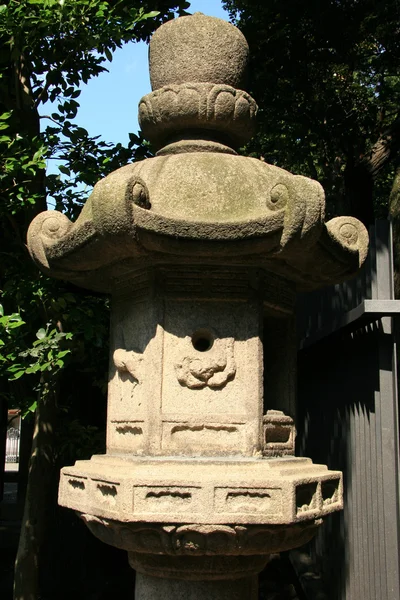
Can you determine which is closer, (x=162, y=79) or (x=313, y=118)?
(x=162, y=79)

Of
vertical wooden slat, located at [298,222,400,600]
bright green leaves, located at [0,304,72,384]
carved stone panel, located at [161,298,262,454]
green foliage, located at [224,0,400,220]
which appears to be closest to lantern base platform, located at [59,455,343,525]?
Result: carved stone panel, located at [161,298,262,454]

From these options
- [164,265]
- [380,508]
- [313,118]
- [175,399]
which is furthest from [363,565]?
[313,118]

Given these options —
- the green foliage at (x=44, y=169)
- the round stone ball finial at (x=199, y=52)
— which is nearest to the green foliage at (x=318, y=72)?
the green foliage at (x=44, y=169)

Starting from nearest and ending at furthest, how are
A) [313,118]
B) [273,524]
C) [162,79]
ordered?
[273,524], [162,79], [313,118]

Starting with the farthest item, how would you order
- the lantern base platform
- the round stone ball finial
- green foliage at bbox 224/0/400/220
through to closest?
1. green foliage at bbox 224/0/400/220
2. the round stone ball finial
3. the lantern base platform

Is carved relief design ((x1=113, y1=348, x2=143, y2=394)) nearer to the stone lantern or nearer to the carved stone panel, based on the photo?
the stone lantern

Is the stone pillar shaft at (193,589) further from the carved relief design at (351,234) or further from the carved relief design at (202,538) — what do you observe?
the carved relief design at (351,234)

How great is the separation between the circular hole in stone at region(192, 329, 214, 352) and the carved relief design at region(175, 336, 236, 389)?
0.20 ft

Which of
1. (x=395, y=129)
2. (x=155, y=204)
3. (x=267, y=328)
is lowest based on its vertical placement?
(x=267, y=328)

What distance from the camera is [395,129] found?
31.6 feet

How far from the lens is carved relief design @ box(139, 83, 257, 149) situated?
4.04 meters

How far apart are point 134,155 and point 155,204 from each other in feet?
7.93

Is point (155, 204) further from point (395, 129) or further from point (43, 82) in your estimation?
point (395, 129)

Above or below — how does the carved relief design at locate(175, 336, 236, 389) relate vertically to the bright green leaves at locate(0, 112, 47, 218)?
below
